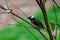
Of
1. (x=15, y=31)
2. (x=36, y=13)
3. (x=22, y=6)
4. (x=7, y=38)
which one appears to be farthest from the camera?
(x=22, y=6)

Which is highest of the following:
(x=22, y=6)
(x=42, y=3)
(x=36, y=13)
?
(x=22, y=6)

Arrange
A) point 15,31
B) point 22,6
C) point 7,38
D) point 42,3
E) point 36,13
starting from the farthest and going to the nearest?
point 22,6, point 36,13, point 15,31, point 7,38, point 42,3

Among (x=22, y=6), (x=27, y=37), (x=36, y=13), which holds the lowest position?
(x=27, y=37)

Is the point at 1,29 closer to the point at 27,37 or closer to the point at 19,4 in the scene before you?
the point at 27,37

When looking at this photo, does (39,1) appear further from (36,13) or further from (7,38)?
(36,13)

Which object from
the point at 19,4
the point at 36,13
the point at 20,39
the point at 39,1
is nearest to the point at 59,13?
the point at 36,13

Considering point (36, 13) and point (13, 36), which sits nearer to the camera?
point (13, 36)

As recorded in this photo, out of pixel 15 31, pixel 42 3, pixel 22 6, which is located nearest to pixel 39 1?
pixel 42 3

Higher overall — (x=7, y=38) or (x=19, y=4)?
(x=19, y=4)

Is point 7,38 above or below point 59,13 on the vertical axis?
below
